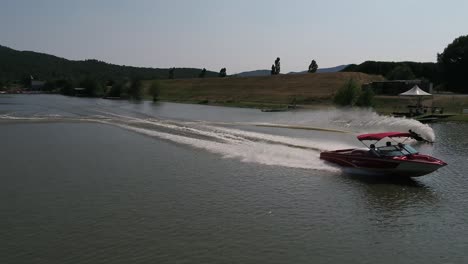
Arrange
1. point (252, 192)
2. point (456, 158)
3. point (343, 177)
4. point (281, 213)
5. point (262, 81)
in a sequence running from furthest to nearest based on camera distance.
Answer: point (262, 81)
point (456, 158)
point (343, 177)
point (252, 192)
point (281, 213)

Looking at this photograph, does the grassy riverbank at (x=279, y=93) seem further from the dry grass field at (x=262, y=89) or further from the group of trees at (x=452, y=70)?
the group of trees at (x=452, y=70)

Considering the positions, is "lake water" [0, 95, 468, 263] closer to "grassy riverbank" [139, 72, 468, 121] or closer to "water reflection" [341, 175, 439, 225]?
"water reflection" [341, 175, 439, 225]

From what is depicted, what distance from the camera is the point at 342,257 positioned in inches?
655

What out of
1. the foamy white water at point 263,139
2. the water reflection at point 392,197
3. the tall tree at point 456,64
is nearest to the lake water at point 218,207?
the water reflection at point 392,197

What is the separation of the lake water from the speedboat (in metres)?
0.81

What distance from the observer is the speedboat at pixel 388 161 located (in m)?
27.3

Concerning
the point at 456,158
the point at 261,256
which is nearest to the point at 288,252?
the point at 261,256

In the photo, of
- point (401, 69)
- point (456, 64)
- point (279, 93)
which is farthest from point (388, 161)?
point (279, 93)

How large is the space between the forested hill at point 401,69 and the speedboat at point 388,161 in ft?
319

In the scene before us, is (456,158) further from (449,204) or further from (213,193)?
(213,193)

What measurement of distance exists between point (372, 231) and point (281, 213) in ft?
13.5

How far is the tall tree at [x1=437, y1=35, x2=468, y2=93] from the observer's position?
110938 millimetres

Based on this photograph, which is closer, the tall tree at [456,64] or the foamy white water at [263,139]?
the foamy white water at [263,139]

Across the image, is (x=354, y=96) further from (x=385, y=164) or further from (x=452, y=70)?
(x=385, y=164)
